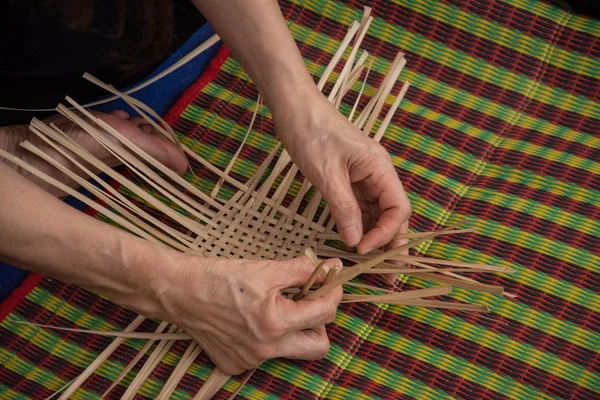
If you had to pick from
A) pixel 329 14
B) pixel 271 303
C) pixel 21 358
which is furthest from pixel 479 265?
pixel 21 358

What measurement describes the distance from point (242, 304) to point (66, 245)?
1.07ft

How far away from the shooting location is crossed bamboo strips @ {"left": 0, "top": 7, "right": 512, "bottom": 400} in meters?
1.40

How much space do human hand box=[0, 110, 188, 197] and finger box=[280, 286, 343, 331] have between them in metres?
0.53

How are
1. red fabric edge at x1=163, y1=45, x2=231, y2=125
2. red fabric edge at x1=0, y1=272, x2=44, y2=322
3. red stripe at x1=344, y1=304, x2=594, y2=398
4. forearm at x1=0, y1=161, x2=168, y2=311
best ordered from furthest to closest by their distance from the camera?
red fabric edge at x1=163, y1=45, x2=231, y2=125 → red fabric edge at x1=0, y1=272, x2=44, y2=322 → red stripe at x1=344, y1=304, x2=594, y2=398 → forearm at x1=0, y1=161, x2=168, y2=311

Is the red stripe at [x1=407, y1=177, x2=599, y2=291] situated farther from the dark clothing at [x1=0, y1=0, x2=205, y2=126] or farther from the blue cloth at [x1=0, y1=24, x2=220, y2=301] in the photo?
the dark clothing at [x1=0, y1=0, x2=205, y2=126]

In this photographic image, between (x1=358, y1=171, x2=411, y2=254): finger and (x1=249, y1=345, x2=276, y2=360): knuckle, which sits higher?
(x1=358, y1=171, x2=411, y2=254): finger

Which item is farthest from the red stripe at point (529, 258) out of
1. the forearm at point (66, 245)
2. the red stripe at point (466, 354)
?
the forearm at point (66, 245)

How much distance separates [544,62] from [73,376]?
4.35ft

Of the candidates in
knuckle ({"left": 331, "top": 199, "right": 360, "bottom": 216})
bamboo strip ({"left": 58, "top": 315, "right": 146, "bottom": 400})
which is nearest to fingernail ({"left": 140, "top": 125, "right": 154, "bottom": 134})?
bamboo strip ({"left": 58, "top": 315, "right": 146, "bottom": 400})

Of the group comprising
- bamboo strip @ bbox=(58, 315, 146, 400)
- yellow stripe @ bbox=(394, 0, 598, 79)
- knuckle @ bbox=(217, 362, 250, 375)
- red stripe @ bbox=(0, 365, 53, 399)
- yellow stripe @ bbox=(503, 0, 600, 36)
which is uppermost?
yellow stripe @ bbox=(503, 0, 600, 36)

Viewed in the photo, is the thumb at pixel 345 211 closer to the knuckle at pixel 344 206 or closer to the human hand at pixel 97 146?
the knuckle at pixel 344 206

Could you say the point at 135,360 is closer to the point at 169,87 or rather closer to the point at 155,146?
the point at 155,146

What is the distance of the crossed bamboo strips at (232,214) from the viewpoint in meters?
1.40

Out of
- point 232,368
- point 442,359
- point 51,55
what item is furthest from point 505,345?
point 51,55
